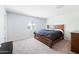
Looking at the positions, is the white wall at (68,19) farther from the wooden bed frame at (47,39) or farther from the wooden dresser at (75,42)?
the wooden dresser at (75,42)

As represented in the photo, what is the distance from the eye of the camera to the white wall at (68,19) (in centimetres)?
337

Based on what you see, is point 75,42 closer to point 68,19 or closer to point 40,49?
point 40,49

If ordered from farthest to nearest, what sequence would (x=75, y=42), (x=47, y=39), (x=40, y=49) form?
1. (x=47, y=39)
2. (x=40, y=49)
3. (x=75, y=42)

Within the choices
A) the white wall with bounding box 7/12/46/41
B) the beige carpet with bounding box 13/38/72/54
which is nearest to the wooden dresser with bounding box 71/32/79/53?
the beige carpet with bounding box 13/38/72/54

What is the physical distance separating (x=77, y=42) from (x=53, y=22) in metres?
1.59

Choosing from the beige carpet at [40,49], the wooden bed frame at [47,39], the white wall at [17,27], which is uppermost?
the white wall at [17,27]

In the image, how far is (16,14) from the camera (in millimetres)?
3549

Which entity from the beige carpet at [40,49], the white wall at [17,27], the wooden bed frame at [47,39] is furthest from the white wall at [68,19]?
the white wall at [17,27]

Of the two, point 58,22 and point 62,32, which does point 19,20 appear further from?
point 62,32

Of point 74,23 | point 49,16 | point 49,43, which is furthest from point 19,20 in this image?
point 74,23

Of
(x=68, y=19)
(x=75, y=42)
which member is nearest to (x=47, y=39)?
(x=75, y=42)

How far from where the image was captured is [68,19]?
3.79 meters
